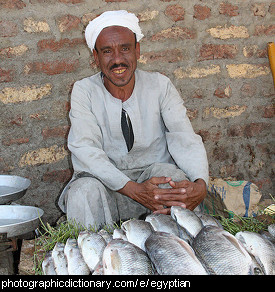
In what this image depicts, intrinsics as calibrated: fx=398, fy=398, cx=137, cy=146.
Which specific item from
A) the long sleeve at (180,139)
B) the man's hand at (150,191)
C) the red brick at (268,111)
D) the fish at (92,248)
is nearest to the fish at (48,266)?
the fish at (92,248)

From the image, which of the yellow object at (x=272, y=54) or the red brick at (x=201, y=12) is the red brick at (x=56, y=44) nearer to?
the red brick at (x=201, y=12)

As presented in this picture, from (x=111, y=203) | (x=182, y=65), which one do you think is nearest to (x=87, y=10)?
(x=182, y=65)

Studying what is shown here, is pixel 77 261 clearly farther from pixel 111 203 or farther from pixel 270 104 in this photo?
pixel 270 104

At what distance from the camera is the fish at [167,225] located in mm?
2021

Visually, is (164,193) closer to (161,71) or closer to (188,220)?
(188,220)

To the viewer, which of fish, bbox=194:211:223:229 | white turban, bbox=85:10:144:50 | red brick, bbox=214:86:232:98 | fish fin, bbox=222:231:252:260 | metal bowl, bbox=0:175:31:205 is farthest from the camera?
red brick, bbox=214:86:232:98

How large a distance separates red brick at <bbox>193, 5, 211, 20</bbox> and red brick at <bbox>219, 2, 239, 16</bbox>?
0.13 meters

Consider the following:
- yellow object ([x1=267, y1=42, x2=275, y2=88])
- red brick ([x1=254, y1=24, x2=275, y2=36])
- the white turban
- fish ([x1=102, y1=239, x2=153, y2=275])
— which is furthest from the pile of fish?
red brick ([x1=254, y1=24, x2=275, y2=36])

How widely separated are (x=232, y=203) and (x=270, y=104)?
3.70 ft

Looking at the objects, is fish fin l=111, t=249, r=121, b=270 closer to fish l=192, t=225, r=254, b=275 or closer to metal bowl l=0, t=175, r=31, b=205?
fish l=192, t=225, r=254, b=275

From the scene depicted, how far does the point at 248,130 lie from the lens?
3965 millimetres

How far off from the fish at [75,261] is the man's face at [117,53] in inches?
50.6

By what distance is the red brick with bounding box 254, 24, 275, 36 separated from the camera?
379 centimetres

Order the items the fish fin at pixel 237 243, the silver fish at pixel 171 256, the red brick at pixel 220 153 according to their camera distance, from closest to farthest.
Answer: the silver fish at pixel 171 256 → the fish fin at pixel 237 243 → the red brick at pixel 220 153
